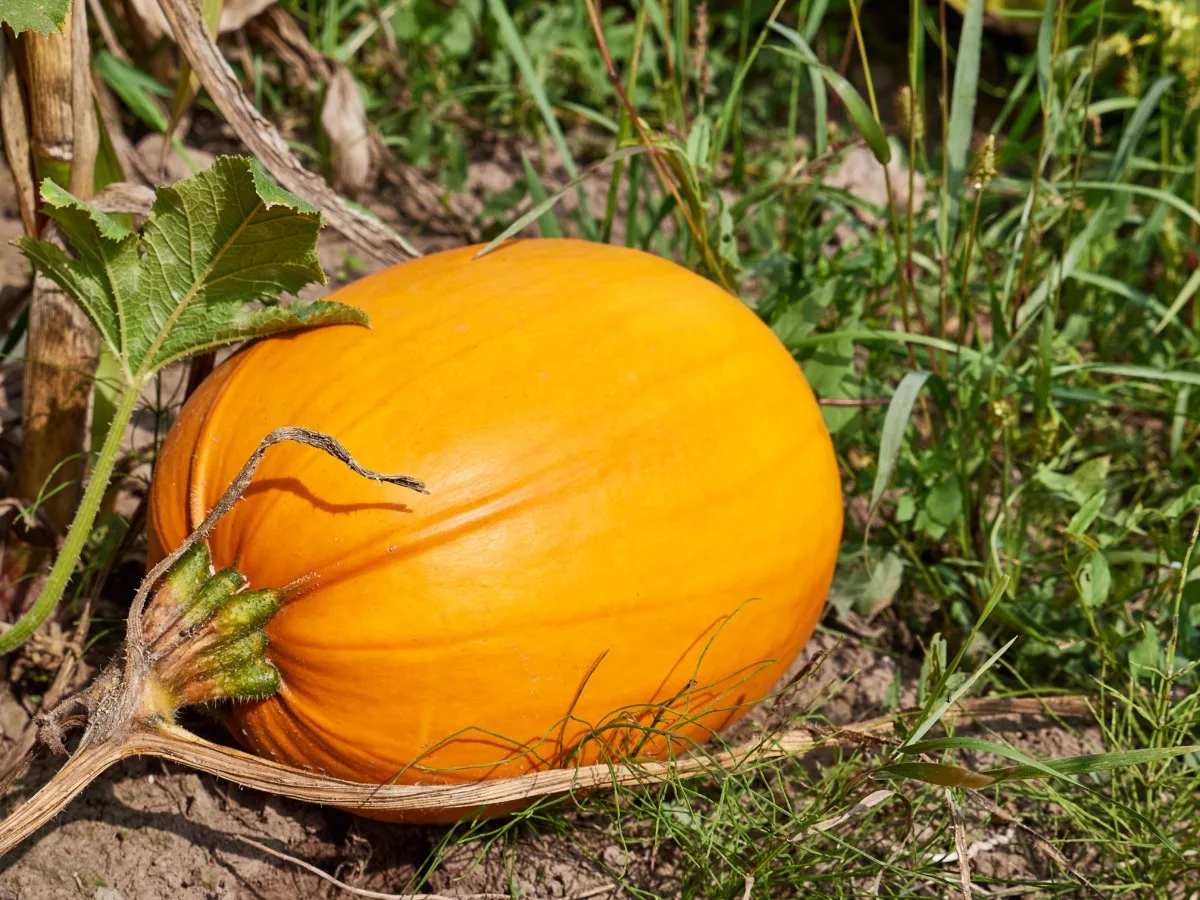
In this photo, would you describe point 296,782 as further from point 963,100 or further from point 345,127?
point 345,127

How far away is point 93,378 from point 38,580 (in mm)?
393

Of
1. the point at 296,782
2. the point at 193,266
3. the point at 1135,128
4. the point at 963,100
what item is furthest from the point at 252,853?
the point at 1135,128

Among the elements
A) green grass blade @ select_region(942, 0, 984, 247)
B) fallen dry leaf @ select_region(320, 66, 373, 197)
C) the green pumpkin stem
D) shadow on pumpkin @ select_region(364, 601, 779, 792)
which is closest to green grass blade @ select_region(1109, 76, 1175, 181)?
green grass blade @ select_region(942, 0, 984, 247)

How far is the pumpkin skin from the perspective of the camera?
161cm

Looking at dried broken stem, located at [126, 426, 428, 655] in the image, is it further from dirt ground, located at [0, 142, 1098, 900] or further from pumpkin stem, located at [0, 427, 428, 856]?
dirt ground, located at [0, 142, 1098, 900]

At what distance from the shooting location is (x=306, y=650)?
64.0 inches

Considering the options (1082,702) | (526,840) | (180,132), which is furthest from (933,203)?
(180,132)

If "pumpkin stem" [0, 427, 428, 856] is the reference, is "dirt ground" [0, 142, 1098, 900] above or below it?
below

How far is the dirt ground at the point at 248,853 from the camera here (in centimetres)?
177

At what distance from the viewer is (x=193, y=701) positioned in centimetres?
164

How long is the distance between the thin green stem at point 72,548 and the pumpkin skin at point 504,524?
80 mm

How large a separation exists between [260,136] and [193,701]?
39.9 inches

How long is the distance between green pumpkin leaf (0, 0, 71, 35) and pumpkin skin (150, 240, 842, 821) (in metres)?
0.52

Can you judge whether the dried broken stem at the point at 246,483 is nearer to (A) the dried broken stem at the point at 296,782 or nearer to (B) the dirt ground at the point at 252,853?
(A) the dried broken stem at the point at 296,782
